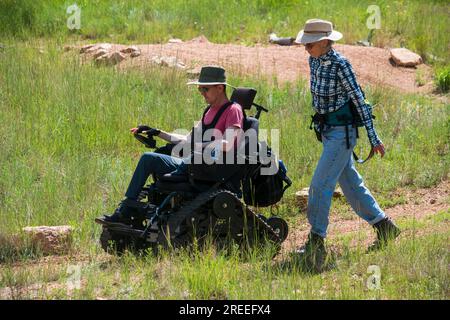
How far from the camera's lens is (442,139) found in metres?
10.1

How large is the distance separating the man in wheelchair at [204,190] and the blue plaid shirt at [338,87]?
603 mm

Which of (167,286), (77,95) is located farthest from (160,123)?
(167,286)

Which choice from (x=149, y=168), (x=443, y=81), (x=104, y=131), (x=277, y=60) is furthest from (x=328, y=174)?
(x=277, y=60)

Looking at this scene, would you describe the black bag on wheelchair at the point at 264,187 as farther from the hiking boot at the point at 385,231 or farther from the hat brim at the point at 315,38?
the hat brim at the point at 315,38

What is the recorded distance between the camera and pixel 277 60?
1374cm

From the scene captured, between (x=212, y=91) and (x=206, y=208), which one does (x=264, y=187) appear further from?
(x=212, y=91)

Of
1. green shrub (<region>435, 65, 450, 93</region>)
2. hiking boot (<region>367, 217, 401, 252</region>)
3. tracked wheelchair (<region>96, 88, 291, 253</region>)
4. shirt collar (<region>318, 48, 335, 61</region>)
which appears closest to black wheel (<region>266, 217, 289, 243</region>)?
tracked wheelchair (<region>96, 88, 291, 253</region>)

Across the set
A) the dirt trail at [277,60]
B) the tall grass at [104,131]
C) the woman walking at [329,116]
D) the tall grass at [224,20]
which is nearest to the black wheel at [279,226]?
the woman walking at [329,116]

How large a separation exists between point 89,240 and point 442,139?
4.56 meters

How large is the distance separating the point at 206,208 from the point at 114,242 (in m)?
0.77

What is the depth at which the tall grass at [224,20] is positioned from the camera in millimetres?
15078

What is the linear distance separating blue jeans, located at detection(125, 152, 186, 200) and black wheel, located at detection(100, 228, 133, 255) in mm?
349

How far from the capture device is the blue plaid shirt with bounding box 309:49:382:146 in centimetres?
658
